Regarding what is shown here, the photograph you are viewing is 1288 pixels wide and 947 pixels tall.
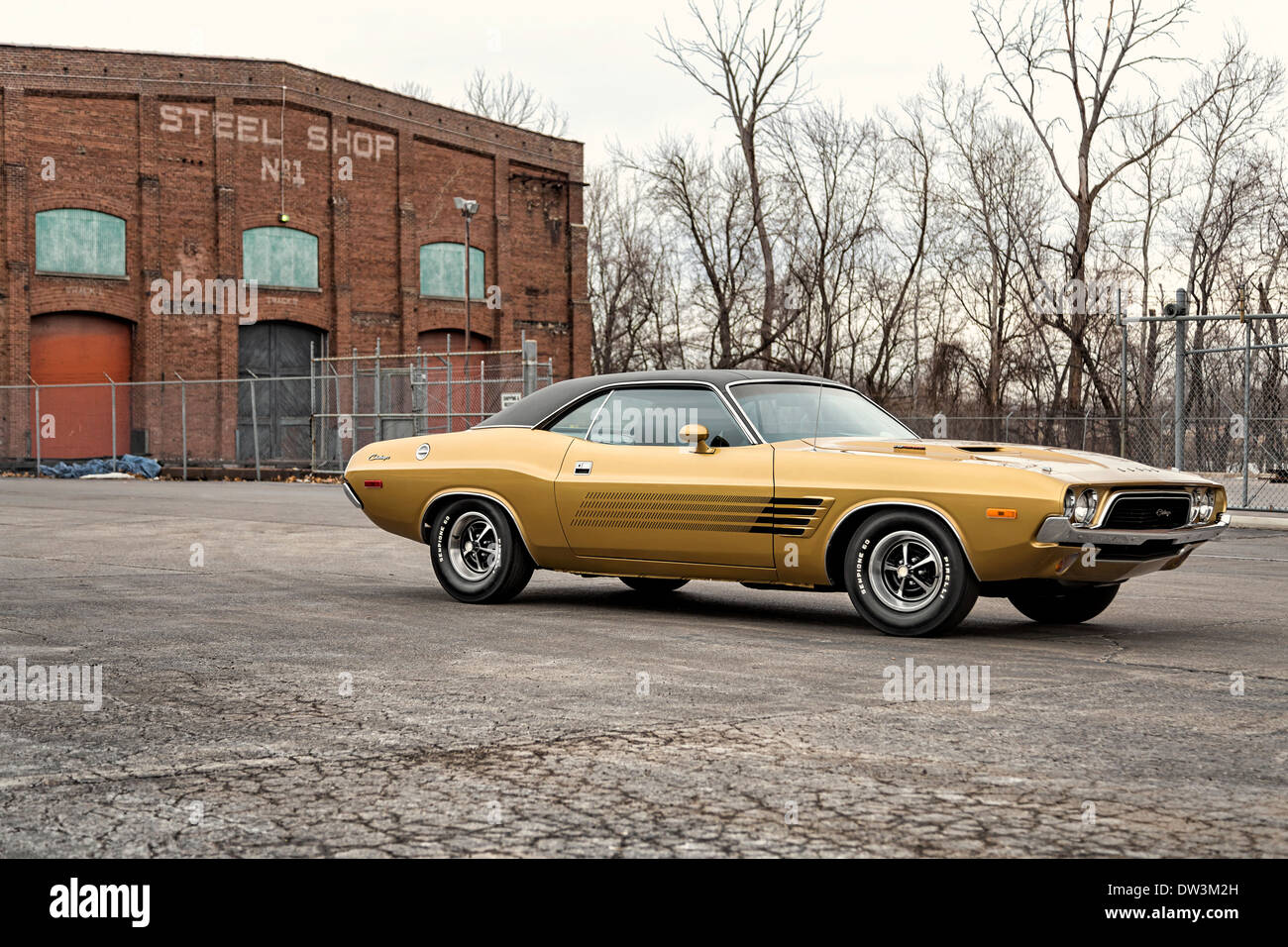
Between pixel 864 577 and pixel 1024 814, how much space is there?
408 centimetres

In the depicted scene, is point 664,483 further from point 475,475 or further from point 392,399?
point 392,399

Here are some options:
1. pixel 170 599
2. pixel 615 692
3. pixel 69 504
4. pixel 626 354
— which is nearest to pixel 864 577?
pixel 615 692

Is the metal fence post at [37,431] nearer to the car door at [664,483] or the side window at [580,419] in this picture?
the side window at [580,419]

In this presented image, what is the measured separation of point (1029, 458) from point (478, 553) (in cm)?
381

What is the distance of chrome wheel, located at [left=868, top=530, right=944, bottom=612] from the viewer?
805 cm

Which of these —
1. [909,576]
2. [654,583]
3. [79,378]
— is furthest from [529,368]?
[909,576]

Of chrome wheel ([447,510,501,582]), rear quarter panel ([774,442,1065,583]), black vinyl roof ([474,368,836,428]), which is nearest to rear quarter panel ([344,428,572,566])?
black vinyl roof ([474,368,836,428])

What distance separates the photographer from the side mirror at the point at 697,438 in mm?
8797

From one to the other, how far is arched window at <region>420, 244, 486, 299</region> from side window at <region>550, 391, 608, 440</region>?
37292 mm

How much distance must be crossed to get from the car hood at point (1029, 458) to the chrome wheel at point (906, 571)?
491mm

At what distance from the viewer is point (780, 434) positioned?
8.94m

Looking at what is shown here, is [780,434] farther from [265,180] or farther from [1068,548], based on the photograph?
[265,180]

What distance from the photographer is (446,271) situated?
46906 millimetres

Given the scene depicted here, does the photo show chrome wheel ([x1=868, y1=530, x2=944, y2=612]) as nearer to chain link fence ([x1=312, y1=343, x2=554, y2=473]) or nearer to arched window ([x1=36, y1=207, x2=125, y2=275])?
chain link fence ([x1=312, y1=343, x2=554, y2=473])
